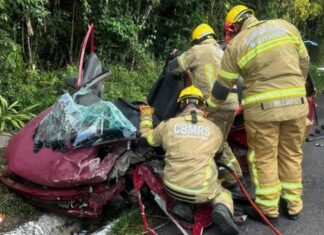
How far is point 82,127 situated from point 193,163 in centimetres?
104

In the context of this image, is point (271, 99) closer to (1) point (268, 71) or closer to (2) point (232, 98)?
(1) point (268, 71)

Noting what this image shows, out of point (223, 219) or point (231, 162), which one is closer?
point (223, 219)

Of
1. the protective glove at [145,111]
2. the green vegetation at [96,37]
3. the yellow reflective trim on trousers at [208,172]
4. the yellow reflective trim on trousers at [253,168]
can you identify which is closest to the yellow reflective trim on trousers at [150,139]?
the protective glove at [145,111]

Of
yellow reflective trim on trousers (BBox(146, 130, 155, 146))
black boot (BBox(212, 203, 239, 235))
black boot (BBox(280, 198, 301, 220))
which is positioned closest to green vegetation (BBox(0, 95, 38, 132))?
yellow reflective trim on trousers (BBox(146, 130, 155, 146))

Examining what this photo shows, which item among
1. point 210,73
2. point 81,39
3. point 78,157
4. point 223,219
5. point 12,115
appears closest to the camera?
point 223,219

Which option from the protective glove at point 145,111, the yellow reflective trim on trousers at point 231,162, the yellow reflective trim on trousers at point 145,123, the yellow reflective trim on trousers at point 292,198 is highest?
the protective glove at point 145,111

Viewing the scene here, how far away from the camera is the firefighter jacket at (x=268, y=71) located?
4.41m

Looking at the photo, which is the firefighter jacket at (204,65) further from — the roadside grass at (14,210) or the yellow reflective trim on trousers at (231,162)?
the roadside grass at (14,210)

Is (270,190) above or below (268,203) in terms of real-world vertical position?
above

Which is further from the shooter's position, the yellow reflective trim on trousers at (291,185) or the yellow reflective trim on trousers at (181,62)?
the yellow reflective trim on trousers at (181,62)

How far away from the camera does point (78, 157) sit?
4.38 meters

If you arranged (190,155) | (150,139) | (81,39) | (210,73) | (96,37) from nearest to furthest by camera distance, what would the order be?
1. (190,155)
2. (150,139)
3. (210,73)
4. (96,37)
5. (81,39)

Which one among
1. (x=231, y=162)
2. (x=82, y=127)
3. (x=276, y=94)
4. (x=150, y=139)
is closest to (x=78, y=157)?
(x=82, y=127)

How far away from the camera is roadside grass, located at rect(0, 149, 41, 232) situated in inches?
178
